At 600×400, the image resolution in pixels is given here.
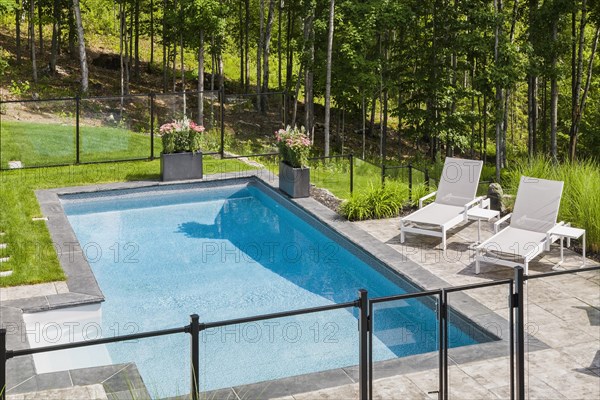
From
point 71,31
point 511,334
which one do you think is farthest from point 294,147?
point 71,31

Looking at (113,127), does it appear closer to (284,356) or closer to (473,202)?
(473,202)

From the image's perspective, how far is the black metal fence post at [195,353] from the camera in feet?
20.9

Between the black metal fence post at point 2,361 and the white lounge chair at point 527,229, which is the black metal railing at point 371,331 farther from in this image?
the white lounge chair at point 527,229

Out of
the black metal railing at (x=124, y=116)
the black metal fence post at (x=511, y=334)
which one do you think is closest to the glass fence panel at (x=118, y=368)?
the black metal fence post at (x=511, y=334)

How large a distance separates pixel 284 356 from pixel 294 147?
8.85m

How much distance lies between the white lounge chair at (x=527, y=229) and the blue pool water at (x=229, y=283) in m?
1.27

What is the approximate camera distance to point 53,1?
30.9m

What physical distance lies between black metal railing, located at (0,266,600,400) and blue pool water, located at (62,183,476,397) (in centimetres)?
9

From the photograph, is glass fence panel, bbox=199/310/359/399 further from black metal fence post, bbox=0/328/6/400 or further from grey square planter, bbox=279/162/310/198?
grey square planter, bbox=279/162/310/198

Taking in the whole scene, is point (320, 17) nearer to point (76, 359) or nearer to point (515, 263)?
point (515, 263)

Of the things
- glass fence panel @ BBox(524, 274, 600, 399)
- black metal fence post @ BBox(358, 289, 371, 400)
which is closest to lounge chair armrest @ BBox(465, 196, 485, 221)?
glass fence panel @ BBox(524, 274, 600, 399)

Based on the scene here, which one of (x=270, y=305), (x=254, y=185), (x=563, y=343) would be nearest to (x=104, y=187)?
(x=254, y=185)

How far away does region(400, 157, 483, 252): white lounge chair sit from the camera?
532 inches

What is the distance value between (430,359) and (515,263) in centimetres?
479
